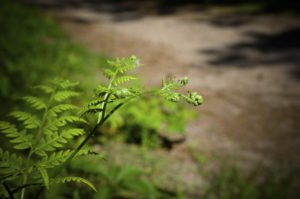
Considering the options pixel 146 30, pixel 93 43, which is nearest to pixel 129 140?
pixel 93 43

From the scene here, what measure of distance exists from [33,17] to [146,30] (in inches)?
122

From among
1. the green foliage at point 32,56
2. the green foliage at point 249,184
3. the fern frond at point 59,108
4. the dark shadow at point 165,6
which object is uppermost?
the dark shadow at point 165,6

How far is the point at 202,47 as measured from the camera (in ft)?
26.2

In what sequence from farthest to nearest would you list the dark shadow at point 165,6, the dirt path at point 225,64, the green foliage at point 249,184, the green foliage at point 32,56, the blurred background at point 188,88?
the dark shadow at point 165,6, the green foliage at point 32,56, the dirt path at point 225,64, the blurred background at point 188,88, the green foliage at point 249,184

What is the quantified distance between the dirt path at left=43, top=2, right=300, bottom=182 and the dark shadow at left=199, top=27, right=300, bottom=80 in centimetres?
2

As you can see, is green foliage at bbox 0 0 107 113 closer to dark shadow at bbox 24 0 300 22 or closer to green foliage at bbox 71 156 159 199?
green foliage at bbox 71 156 159 199

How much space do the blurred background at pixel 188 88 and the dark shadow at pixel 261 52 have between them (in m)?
0.02

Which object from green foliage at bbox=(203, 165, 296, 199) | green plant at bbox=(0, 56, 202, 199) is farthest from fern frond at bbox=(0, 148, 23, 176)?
green foliage at bbox=(203, 165, 296, 199)

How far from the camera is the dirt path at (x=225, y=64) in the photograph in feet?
13.6

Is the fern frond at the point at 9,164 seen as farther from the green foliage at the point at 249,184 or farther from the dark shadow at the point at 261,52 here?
the dark shadow at the point at 261,52

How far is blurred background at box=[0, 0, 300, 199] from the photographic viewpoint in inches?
123

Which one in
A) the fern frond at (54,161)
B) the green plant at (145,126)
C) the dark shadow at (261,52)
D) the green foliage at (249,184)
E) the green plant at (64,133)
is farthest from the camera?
the dark shadow at (261,52)

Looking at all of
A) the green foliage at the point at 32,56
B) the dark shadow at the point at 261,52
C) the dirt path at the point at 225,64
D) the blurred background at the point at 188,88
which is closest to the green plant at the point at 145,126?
the blurred background at the point at 188,88

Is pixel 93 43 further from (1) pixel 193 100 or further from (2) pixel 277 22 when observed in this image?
(1) pixel 193 100
